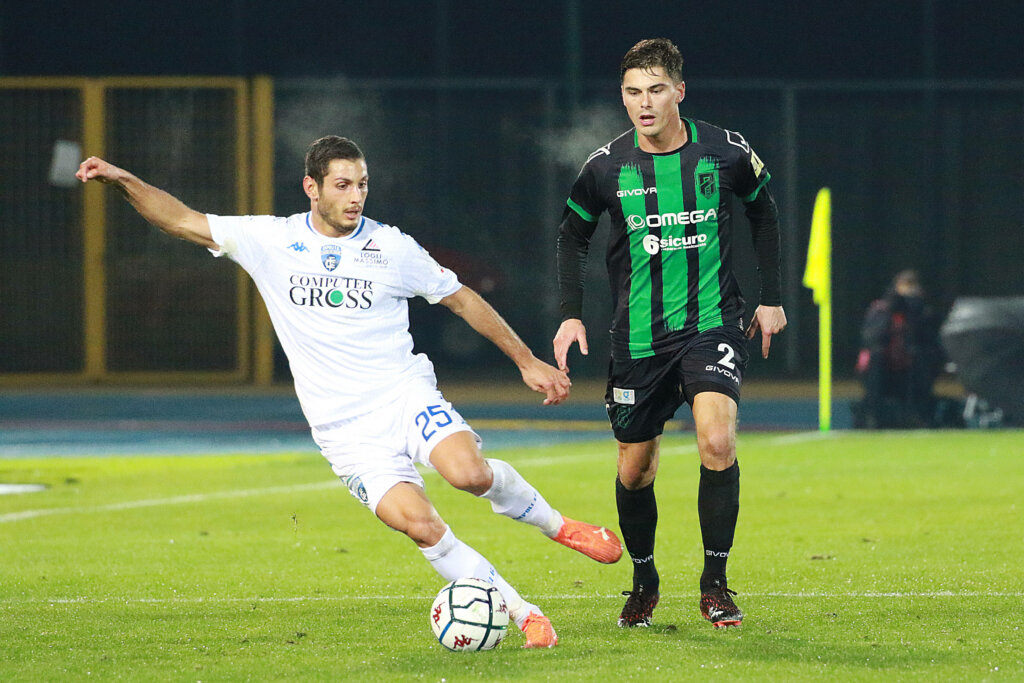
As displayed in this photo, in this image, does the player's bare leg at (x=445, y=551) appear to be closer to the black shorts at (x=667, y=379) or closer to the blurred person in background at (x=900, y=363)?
the black shorts at (x=667, y=379)

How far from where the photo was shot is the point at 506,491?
6.19 m

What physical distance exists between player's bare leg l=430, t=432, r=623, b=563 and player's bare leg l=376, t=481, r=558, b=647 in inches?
5.8

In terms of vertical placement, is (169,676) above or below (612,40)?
below

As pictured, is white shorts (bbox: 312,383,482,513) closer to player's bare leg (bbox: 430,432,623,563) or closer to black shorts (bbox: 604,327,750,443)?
player's bare leg (bbox: 430,432,623,563)

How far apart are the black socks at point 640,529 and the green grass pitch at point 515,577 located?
19cm

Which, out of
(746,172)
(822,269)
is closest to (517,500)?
(746,172)

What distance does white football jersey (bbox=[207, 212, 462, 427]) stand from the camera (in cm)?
620

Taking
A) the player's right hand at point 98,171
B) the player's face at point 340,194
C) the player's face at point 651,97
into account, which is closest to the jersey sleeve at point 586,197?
the player's face at point 651,97

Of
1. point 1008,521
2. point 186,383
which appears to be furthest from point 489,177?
point 1008,521

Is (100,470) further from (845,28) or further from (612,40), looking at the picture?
(845,28)

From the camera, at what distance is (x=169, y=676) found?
562 cm

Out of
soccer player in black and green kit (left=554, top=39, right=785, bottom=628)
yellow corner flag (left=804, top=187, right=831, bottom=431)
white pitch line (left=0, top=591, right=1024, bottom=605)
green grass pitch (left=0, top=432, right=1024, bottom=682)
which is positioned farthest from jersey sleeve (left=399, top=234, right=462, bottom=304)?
yellow corner flag (left=804, top=187, right=831, bottom=431)

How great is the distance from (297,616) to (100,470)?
691 cm

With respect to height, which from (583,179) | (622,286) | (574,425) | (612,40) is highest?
(612,40)
